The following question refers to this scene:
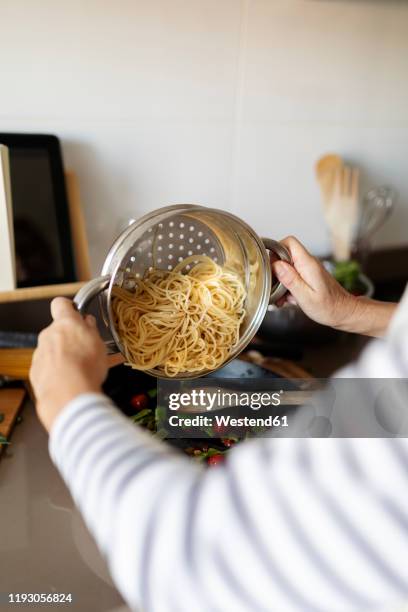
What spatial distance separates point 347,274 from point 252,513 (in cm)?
93

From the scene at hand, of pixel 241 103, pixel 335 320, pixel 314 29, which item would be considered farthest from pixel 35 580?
pixel 314 29

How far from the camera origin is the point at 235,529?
0.42 m

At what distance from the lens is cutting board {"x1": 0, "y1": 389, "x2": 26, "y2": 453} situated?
97 cm

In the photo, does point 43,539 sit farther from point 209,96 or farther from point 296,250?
point 209,96

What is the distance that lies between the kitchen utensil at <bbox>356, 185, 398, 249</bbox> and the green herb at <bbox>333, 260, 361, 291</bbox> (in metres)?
0.14

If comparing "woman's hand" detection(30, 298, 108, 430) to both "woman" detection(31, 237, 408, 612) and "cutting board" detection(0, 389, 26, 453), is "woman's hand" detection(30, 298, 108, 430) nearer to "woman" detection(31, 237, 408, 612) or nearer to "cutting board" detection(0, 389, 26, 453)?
"woman" detection(31, 237, 408, 612)

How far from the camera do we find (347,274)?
1281mm

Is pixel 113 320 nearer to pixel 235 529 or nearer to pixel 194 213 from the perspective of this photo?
pixel 194 213

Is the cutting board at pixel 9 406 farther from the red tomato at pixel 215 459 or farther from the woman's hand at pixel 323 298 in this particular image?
the woman's hand at pixel 323 298

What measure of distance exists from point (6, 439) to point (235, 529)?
628 mm

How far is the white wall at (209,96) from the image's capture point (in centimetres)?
102

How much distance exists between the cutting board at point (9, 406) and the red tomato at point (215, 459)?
0.32 meters

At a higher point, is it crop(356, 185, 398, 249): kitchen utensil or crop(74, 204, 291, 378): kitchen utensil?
crop(74, 204, 291, 378): kitchen utensil

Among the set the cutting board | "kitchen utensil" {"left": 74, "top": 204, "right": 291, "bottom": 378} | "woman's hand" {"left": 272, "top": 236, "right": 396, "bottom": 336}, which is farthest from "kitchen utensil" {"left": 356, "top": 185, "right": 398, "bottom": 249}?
the cutting board
